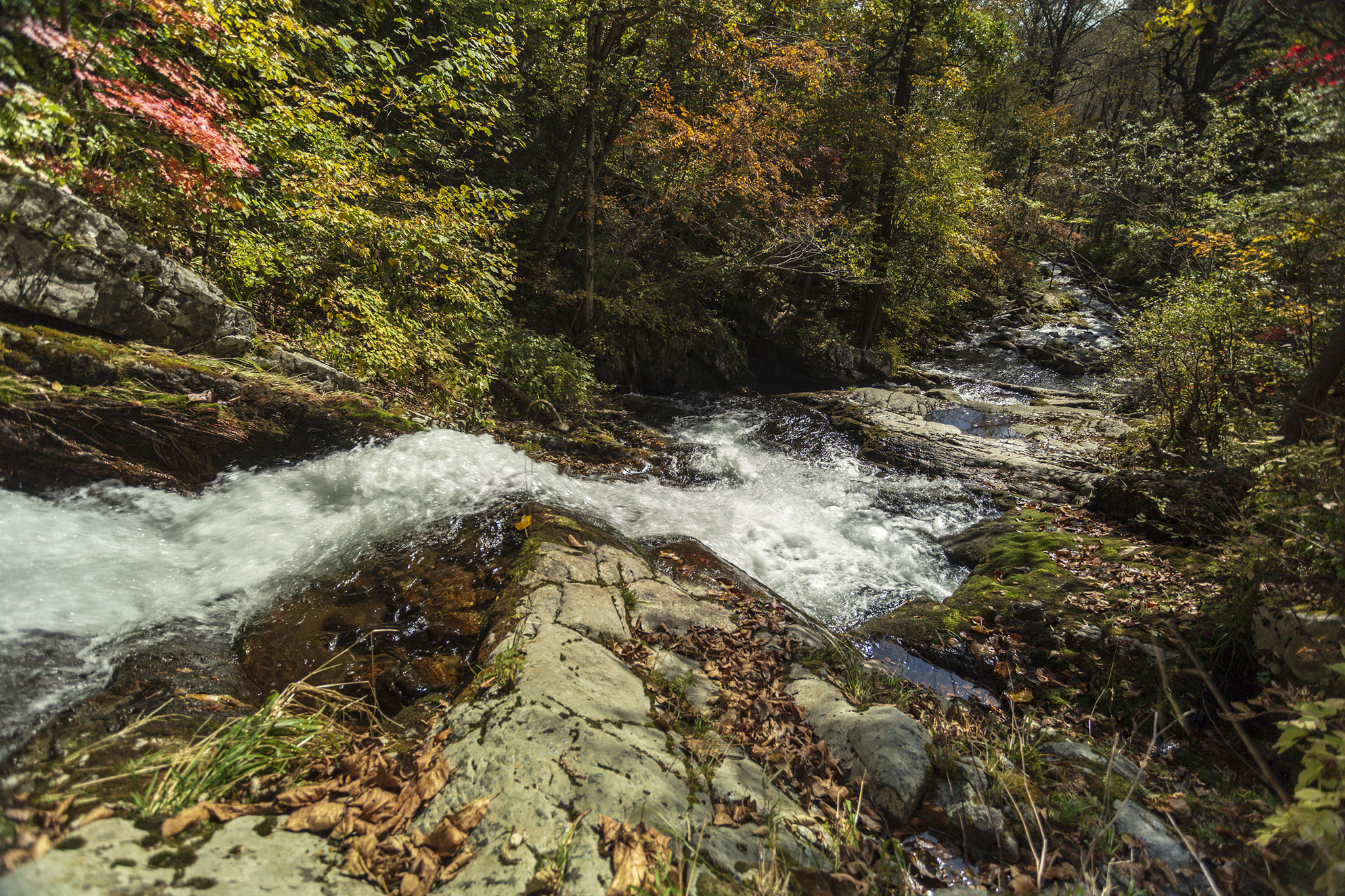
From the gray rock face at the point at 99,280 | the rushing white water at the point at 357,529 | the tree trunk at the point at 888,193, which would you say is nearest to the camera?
the rushing white water at the point at 357,529

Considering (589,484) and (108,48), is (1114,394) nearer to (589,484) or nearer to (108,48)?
(589,484)

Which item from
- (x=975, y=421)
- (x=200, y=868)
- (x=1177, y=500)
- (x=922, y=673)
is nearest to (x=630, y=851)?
(x=200, y=868)

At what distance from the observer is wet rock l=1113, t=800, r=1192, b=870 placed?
231 cm

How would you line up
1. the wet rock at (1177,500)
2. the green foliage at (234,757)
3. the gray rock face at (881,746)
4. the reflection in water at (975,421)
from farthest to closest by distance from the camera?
the reflection in water at (975,421), the wet rock at (1177,500), the gray rock face at (881,746), the green foliage at (234,757)

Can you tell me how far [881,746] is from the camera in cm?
261

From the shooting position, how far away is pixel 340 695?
8.03ft

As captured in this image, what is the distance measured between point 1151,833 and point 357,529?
16.3 feet

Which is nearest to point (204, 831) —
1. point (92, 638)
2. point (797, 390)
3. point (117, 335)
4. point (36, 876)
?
point (36, 876)

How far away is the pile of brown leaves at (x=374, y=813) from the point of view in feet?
5.37

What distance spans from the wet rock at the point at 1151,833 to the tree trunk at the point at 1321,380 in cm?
320

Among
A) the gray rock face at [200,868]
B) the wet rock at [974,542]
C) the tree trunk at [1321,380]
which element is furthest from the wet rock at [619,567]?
the tree trunk at [1321,380]

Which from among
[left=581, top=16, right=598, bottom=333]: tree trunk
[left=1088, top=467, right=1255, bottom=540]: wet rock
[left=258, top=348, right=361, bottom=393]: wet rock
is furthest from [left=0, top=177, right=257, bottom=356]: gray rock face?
[left=1088, top=467, right=1255, bottom=540]: wet rock

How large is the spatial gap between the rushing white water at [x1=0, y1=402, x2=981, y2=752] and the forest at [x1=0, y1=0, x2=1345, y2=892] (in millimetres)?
1971

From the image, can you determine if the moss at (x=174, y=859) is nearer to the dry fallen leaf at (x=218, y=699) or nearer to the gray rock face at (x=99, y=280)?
the dry fallen leaf at (x=218, y=699)
